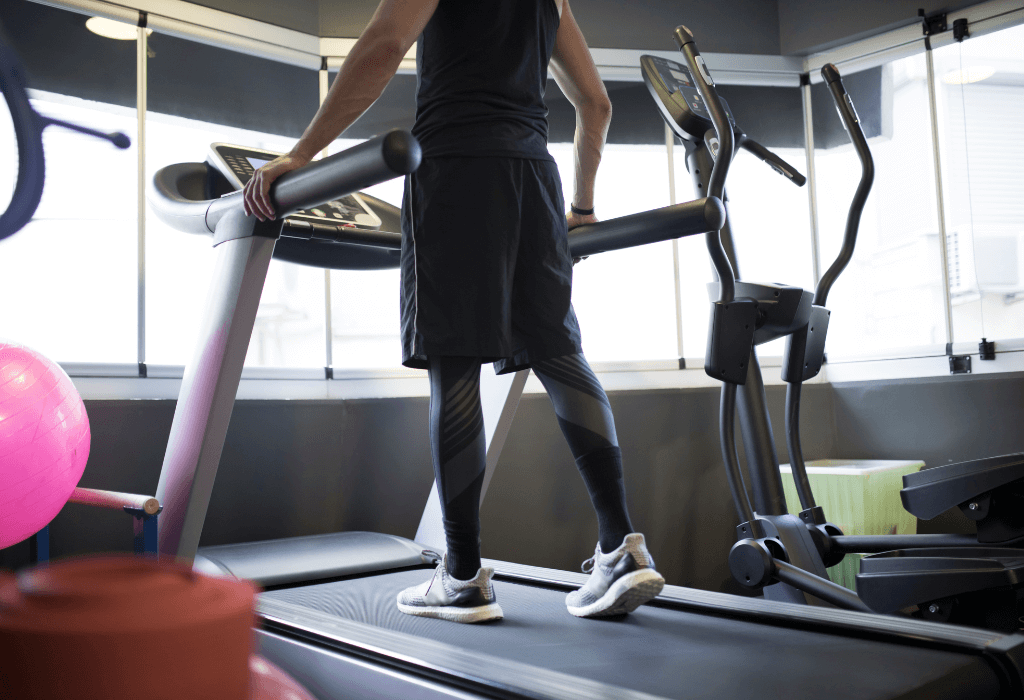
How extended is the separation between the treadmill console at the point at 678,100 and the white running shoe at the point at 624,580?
1.46 meters

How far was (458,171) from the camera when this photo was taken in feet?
4.54

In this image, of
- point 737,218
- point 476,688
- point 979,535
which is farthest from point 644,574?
point 737,218

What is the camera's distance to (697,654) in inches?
47.6

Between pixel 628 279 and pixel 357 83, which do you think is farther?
pixel 628 279

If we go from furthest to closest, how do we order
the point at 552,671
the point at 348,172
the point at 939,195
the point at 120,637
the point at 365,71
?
the point at 939,195, the point at 365,71, the point at 348,172, the point at 552,671, the point at 120,637

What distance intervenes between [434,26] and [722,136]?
974 mm

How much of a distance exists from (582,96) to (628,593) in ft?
3.52

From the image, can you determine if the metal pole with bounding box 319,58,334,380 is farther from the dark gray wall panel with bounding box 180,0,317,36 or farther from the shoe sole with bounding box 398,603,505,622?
the shoe sole with bounding box 398,603,505,622

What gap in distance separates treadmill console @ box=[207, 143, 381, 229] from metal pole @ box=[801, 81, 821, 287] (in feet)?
7.39

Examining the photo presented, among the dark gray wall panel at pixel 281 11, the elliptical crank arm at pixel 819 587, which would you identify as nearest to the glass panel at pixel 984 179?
the elliptical crank arm at pixel 819 587

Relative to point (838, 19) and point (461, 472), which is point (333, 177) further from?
point (838, 19)

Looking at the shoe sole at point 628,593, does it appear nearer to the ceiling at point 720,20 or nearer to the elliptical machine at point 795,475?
the elliptical machine at point 795,475

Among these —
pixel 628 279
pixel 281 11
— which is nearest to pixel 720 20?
pixel 628 279

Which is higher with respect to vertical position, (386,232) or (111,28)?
(111,28)
